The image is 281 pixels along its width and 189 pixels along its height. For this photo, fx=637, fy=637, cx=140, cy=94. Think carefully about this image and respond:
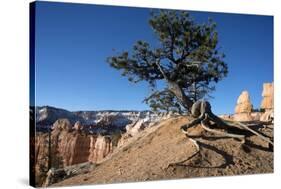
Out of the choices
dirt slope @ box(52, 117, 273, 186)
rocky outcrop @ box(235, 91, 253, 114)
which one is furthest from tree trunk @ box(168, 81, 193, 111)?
rocky outcrop @ box(235, 91, 253, 114)

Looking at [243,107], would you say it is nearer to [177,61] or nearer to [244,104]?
[244,104]

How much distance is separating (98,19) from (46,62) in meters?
1.05

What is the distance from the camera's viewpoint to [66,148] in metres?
9.09

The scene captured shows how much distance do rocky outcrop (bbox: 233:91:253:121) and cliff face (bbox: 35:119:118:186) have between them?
7.22 feet

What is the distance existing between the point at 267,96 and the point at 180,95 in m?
1.60

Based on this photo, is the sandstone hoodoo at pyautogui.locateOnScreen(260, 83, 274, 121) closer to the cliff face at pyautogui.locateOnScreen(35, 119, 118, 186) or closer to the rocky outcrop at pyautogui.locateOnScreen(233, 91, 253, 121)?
the rocky outcrop at pyautogui.locateOnScreen(233, 91, 253, 121)

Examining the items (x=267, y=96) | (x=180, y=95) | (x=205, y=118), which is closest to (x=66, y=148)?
(x=180, y=95)

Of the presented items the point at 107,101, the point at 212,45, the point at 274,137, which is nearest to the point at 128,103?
the point at 107,101

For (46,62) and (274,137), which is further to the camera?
(274,137)

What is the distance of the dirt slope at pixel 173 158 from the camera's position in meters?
9.35

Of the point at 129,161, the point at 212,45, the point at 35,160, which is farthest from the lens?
the point at 212,45

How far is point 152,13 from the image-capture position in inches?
383

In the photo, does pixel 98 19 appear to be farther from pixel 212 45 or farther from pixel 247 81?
pixel 247 81

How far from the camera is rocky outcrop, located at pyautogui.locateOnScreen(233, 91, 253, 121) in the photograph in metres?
10.4
